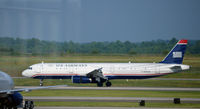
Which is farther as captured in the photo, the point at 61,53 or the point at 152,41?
the point at 152,41

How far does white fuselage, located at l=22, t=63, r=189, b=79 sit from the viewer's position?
143 ft

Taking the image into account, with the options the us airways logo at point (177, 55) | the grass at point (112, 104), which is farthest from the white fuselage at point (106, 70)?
the grass at point (112, 104)

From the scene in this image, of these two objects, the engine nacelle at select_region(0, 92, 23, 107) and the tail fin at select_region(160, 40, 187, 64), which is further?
the tail fin at select_region(160, 40, 187, 64)

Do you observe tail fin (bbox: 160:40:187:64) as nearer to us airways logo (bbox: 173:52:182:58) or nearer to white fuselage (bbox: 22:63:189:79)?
us airways logo (bbox: 173:52:182:58)

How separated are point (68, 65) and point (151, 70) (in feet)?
33.1

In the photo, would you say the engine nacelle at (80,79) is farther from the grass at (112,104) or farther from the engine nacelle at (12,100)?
the engine nacelle at (12,100)

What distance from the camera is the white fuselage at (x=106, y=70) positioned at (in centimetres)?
4344

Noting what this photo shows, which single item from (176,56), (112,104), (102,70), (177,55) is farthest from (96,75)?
(112,104)

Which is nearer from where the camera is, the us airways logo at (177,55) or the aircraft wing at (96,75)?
the aircraft wing at (96,75)

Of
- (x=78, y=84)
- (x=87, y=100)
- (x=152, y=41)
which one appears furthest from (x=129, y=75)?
(x=152, y=41)

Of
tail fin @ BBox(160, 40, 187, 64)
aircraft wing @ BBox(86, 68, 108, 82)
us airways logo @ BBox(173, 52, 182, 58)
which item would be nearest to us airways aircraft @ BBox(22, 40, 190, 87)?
aircraft wing @ BBox(86, 68, 108, 82)

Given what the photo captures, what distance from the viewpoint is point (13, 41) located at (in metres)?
53.1

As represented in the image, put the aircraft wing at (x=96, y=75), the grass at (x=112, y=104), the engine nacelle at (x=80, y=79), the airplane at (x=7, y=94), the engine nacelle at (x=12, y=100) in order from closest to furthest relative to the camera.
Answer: the airplane at (x=7, y=94) < the engine nacelle at (x=12, y=100) < the grass at (x=112, y=104) < the engine nacelle at (x=80, y=79) < the aircraft wing at (x=96, y=75)

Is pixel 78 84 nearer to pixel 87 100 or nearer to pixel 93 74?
pixel 93 74
